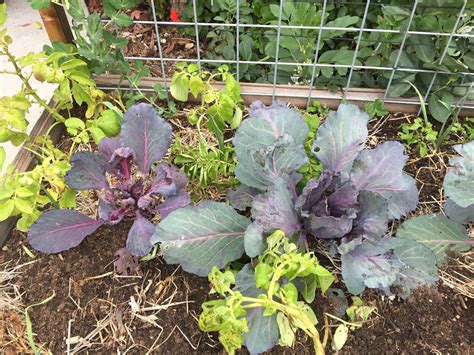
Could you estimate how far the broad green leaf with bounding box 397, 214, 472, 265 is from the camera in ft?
4.24

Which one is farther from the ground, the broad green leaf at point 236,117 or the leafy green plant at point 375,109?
the broad green leaf at point 236,117

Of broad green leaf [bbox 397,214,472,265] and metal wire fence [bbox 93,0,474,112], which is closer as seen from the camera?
broad green leaf [bbox 397,214,472,265]

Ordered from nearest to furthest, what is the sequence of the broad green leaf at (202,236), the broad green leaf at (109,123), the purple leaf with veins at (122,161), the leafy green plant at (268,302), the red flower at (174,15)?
the leafy green plant at (268,302), the broad green leaf at (202,236), the purple leaf with veins at (122,161), the broad green leaf at (109,123), the red flower at (174,15)

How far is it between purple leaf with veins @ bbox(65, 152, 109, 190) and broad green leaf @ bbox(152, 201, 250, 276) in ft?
0.88

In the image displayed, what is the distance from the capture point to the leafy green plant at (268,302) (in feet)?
3.11

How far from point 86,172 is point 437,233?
0.98 m

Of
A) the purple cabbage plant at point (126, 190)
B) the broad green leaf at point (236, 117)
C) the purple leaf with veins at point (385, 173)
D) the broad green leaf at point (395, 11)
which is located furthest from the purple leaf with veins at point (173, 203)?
the broad green leaf at point (395, 11)

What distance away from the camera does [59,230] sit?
1.27 metres

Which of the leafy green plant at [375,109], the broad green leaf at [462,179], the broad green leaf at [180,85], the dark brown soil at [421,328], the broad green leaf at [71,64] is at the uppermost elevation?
the broad green leaf at [71,64]

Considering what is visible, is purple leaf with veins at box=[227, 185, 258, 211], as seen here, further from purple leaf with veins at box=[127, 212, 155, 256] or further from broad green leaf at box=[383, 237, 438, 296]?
broad green leaf at box=[383, 237, 438, 296]

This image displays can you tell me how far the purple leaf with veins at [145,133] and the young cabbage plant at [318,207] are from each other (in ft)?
0.71

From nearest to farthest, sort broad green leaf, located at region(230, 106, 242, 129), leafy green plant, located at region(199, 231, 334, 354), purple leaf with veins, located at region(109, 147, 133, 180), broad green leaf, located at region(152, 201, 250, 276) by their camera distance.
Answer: leafy green plant, located at region(199, 231, 334, 354) → broad green leaf, located at region(152, 201, 250, 276) → purple leaf with veins, located at region(109, 147, 133, 180) → broad green leaf, located at region(230, 106, 242, 129)

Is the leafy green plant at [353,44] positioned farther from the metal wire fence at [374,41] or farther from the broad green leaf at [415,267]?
the broad green leaf at [415,267]

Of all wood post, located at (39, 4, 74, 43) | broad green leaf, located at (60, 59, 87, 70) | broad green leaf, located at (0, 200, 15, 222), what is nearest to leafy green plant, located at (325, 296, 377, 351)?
broad green leaf, located at (0, 200, 15, 222)
